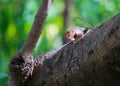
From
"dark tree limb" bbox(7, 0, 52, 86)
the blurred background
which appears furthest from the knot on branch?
the blurred background

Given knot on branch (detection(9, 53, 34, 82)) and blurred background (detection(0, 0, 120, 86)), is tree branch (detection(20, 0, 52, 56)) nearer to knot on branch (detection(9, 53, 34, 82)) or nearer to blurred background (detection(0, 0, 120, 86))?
knot on branch (detection(9, 53, 34, 82))

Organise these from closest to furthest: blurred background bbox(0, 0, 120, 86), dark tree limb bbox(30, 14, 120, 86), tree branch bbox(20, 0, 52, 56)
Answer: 1. dark tree limb bbox(30, 14, 120, 86)
2. tree branch bbox(20, 0, 52, 56)
3. blurred background bbox(0, 0, 120, 86)

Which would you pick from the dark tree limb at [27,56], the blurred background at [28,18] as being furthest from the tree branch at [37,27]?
the blurred background at [28,18]

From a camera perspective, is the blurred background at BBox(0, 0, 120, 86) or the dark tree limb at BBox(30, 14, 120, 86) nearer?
the dark tree limb at BBox(30, 14, 120, 86)

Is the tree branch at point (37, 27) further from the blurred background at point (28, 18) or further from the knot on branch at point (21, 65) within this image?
the blurred background at point (28, 18)

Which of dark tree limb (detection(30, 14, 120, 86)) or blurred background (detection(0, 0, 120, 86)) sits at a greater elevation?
blurred background (detection(0, 0, 120, 86))

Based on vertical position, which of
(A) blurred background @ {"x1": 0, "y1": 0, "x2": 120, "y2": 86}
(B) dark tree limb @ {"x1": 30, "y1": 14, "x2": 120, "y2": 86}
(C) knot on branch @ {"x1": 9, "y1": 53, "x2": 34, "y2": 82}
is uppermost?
(A) blurred background @ {"x1": 0, "y1": 0, "x2": 120, "y2": 86}

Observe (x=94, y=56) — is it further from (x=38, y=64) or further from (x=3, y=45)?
(x=3, y=45)

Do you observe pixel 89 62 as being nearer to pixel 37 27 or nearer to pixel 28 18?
pixel 37 27
